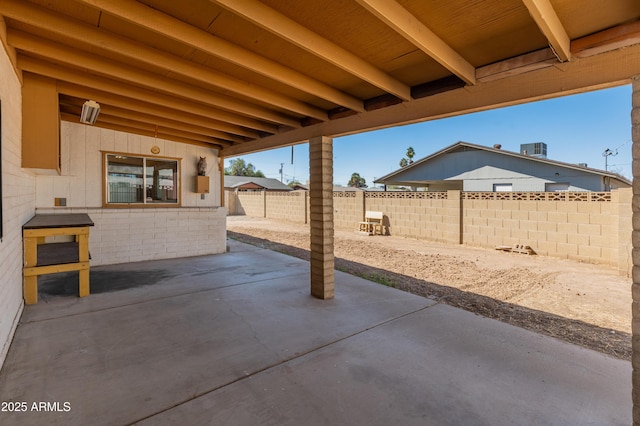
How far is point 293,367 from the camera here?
2.48 meters

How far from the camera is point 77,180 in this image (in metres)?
5.62

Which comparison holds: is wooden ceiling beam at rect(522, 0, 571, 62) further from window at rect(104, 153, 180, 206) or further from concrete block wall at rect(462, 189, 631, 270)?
window at rect(104, 153, 180, 206)

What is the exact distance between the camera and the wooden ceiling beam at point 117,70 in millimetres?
2602

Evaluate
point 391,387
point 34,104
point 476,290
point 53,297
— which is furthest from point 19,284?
point 476,290

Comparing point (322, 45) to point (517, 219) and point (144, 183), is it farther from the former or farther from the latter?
point (517, 219)

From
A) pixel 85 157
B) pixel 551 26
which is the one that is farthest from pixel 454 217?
pixel 85 157

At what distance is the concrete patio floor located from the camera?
1.97 meters

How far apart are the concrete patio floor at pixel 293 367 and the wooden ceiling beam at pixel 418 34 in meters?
2.42

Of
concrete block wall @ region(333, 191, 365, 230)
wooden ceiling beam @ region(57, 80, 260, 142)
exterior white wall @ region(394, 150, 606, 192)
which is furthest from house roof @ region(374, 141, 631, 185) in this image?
wooden ceiling beam @ region(57, 80, 260, 142)

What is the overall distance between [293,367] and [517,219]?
25.8 feet

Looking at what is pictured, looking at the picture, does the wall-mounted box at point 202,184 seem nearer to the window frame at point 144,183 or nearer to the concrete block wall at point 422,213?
the window frame at point 144,183

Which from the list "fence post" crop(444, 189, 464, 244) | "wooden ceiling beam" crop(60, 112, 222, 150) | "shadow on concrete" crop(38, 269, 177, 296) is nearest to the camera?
"shadow on concrete" crop(38, 269, 177, 296)

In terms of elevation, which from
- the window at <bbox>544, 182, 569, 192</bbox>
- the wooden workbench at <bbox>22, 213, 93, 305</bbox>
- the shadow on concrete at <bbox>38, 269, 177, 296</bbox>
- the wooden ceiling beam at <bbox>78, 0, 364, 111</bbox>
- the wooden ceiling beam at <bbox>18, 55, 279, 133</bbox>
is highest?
the wooden ceiling beam at <bbox>18, 55, 279, 133</bbox>

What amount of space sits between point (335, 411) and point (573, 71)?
9.43 feet
